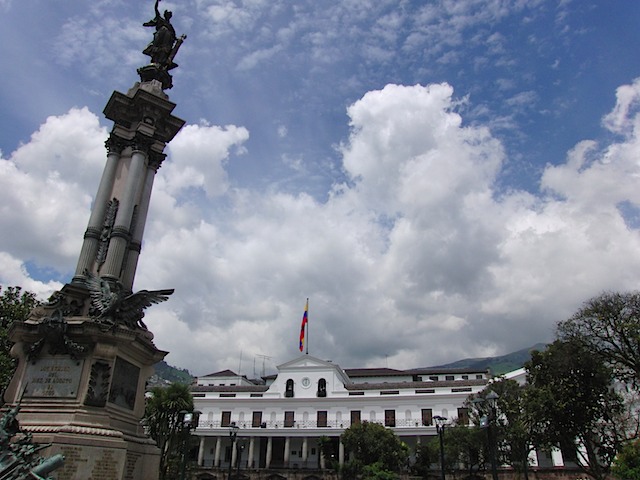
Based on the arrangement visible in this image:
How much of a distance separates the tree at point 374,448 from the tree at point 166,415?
21838mm

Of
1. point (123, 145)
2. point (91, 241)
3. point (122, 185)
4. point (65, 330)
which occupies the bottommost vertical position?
point (65, 330)

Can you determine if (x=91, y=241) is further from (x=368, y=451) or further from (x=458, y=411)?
(x=458, y=411)

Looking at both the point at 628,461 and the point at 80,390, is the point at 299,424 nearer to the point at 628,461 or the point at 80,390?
the point at 628,461

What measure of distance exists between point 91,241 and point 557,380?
73.7 feet

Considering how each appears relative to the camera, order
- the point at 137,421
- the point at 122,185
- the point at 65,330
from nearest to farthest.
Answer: the point at 65,330, the point at 137,421, the point at 122,185

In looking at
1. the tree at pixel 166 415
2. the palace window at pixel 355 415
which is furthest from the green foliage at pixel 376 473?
the tree at pixel 166 415

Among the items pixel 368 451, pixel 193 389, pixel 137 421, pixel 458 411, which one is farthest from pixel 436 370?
pixel 137 421

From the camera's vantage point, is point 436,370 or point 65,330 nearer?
point 65,330

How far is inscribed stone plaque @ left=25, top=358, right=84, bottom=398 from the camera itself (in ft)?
40.3

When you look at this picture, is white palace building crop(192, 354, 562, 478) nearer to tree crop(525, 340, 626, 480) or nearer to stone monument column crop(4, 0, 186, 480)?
tree crop(525, 340, 626, 480)

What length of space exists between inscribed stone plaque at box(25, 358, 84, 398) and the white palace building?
44122mm

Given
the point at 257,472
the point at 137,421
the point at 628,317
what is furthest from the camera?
the point at 257,472

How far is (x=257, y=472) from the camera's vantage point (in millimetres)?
51625

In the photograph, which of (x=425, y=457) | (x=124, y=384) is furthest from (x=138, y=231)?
(x=425, y=457)
